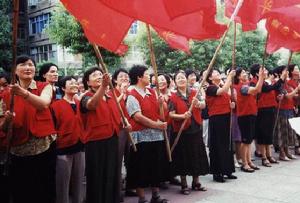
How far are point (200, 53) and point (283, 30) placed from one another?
63.5ft

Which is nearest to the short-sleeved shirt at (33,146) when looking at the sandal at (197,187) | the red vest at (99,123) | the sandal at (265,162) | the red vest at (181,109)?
the red vest at (99,123)

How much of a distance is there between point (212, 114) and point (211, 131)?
277mm

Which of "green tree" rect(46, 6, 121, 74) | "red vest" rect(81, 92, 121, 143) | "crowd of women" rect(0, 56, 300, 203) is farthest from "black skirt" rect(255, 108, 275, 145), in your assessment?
"green tree" rect(46, 6, 121, 74)

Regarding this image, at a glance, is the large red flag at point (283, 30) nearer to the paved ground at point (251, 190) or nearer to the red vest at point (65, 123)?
the paved ground at point (251, 190)

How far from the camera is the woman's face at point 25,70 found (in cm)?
378

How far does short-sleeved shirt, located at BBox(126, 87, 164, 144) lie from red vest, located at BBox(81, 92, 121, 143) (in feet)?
1.68

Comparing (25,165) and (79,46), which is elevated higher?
(79,46)

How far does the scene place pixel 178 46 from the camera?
4.71 m

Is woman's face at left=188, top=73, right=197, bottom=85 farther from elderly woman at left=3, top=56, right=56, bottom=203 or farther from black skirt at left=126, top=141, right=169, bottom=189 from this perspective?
elderly woman at left=3, top=56, right=56, bottom=203

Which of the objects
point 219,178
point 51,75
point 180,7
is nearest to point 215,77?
point 219,178

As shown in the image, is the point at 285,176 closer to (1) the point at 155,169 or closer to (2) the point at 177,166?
(2) the point at 177,166

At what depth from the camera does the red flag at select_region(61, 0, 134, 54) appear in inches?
119

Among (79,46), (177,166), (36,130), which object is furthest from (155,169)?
(79,46)

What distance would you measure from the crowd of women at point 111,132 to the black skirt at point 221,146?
0.02 metres
